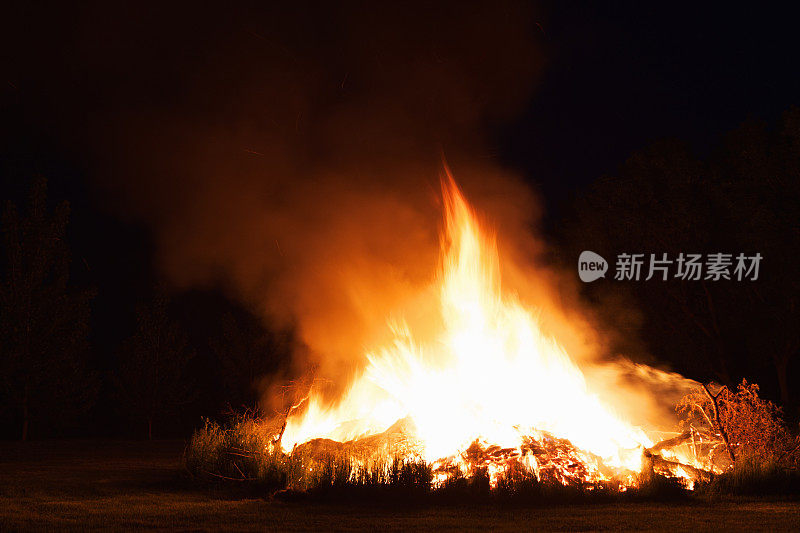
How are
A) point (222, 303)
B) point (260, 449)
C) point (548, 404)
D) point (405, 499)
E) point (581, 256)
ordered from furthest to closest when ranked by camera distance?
point (222, 303)
point (581, 256)
point (548, 404)
point (260, 449)
point (405, 499)

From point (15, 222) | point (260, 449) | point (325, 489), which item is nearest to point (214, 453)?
point (260, 449)

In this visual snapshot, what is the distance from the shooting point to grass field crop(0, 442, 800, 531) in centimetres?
845

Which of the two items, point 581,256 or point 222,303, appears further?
point 222,303

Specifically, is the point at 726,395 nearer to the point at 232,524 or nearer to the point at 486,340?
the point at 486,340

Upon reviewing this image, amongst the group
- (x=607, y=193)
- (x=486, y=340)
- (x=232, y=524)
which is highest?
(x=607, y=193)

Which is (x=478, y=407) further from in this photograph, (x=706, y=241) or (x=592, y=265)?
(x=592, y=265)

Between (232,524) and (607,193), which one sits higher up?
(607,193)

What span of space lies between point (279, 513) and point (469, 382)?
509 cm

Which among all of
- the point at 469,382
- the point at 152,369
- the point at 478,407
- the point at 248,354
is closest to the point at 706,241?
the point at 469,382

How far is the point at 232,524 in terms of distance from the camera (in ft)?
27.9

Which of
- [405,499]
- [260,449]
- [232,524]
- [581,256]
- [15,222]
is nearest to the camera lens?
[232,524]

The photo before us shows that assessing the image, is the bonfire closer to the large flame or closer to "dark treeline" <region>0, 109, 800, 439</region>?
the large flame

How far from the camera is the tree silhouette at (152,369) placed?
1041 inches

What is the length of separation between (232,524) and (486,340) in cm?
660
